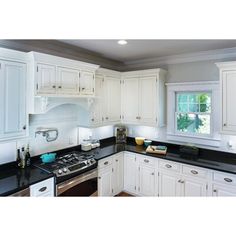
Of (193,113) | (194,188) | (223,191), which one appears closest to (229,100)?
(193,113)

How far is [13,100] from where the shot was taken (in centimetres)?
191

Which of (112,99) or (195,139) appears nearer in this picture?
(195,139)

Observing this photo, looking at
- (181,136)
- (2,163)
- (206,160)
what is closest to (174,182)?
(206,160)

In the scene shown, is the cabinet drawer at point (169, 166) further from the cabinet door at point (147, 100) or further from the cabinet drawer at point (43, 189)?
the cabinet drawer at point (43, 189)

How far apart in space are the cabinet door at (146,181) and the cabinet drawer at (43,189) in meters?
1.54

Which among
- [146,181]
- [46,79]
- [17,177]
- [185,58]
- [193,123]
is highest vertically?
[185,58]

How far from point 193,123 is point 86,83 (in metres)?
1.95

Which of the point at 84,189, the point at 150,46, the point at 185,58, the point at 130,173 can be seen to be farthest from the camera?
the point at 130,173

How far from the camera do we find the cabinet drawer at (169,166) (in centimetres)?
265

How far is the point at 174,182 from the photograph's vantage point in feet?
8.80

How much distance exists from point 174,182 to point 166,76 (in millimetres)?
1850

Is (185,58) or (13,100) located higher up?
(185,58)

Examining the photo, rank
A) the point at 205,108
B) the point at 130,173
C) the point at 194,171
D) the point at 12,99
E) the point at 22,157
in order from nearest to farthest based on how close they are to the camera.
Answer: the point at 12,99 < the point at 22,157 < the point at 194,171 < the point at 205,108 < the point at 130,173

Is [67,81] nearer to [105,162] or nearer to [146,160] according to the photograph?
[105,162]
